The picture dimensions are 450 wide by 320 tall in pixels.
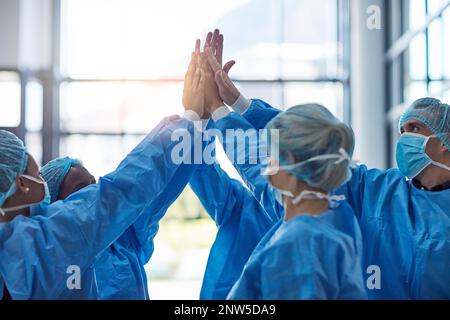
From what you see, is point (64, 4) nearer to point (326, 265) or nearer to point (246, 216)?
point (246, 216)

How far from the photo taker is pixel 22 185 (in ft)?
6.56

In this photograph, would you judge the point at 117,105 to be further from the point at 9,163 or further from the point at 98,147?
the point at 9,163

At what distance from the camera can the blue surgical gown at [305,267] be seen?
162 cm

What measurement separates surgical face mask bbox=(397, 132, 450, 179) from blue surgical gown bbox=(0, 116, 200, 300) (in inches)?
26.7

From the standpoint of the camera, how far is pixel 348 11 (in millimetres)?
6668

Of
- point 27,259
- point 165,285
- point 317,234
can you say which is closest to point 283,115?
point 317,234

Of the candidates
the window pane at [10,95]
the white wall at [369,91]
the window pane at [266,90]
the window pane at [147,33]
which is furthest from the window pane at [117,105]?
the white wall at [369,91]

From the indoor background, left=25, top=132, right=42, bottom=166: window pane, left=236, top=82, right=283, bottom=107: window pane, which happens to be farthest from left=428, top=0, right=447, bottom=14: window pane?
left=25, top=132, right=42, bottom=166: window pane

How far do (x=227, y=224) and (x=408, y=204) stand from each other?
0.60m

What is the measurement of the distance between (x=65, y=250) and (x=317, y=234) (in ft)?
2.24

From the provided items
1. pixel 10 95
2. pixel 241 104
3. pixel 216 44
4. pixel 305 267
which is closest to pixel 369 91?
pixel 10 95

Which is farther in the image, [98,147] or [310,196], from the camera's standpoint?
[98,147]
